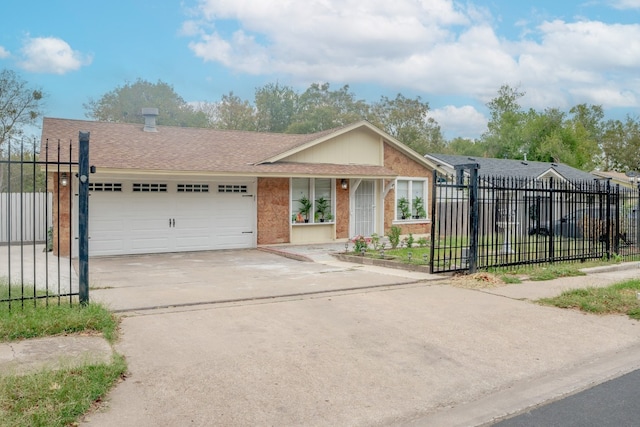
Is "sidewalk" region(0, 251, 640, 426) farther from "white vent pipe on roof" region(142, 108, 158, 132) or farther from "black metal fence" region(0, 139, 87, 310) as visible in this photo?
"white vent pipe on roof" region(142, 108, 158, 132)

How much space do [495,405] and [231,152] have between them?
14998 millimetres

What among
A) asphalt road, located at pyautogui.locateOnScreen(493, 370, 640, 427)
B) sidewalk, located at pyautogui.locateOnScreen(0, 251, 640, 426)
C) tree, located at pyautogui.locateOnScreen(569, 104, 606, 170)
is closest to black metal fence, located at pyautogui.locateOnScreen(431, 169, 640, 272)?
sidewalk, located at pyautogui.locateOnScreen(0, 251, 640, 426)

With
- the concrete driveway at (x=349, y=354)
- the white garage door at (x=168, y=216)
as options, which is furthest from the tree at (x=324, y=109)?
the concrete driveway at (x=349, y=354)

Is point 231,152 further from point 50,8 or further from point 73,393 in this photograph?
point 73,393

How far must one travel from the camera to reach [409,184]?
20.7m

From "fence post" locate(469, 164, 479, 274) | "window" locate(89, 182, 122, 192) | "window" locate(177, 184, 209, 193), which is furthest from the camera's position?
"window" locate(177, 184, 209, 193)

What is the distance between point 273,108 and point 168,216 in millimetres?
36058

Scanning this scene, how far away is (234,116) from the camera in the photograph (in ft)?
160

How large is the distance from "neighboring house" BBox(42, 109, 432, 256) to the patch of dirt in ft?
26.2

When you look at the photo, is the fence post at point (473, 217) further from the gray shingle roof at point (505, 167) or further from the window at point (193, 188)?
the gray shingle roof at point (505, 167)

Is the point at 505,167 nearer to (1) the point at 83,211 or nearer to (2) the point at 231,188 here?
(2) the point at 231,188

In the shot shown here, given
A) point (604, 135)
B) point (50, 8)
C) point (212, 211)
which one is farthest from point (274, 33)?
point (604, 135)

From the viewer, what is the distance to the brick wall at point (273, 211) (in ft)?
56.4

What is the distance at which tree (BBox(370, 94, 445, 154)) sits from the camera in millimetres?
52688
